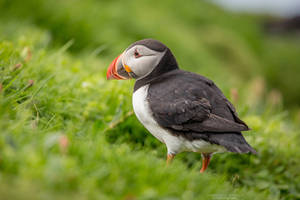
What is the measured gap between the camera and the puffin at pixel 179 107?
9.80 ft

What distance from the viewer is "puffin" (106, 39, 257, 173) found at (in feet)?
9.80

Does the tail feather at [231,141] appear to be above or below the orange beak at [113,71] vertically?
below

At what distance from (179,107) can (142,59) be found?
0.63m

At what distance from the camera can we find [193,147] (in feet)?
10.1

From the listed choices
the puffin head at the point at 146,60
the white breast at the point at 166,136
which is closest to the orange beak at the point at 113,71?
the puffin head at the point at 146,60

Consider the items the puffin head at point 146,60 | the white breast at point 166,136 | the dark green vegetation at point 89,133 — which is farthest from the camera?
the puffin head at point 146,60

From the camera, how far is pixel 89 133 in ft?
11.2

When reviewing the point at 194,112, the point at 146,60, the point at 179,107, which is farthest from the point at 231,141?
the point at 146,60

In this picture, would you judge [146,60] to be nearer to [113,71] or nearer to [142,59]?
[142,59]

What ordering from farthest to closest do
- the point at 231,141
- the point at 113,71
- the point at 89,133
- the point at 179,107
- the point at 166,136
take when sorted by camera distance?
the point at 113,71 → the point at 89,133 → the point at 166,136 → the point at 179,107 → the point at 231,141

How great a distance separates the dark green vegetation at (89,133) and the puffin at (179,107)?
0.94 ft

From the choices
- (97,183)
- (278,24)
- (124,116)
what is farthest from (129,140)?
(278,24)

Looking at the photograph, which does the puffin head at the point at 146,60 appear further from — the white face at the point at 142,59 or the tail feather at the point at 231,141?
the tail feather at the point at 231,141

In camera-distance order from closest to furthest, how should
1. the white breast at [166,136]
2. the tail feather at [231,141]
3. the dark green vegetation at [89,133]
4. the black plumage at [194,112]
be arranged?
the dark green vegetation at [89,133] < the tail feather at [231,141] < the black plumage at [194,112] < the white breast at [166,136]
